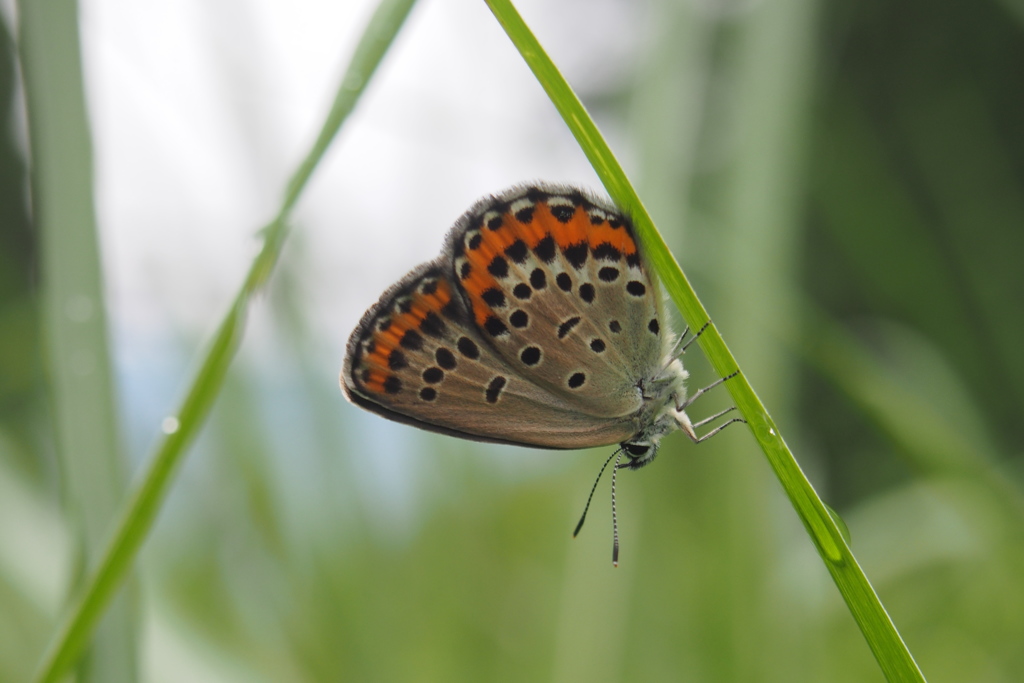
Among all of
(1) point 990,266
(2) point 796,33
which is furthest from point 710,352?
(1) point 990,266

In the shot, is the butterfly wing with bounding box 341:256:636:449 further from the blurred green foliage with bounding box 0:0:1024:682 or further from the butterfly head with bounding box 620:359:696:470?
the blurred green foliage with bounding box 0:0:1024:682

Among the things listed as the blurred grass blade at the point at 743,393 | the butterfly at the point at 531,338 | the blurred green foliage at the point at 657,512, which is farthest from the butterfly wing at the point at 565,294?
the blurred green foliage at the point at 657,512

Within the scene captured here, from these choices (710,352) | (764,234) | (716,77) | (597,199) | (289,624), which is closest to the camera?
(710,352)

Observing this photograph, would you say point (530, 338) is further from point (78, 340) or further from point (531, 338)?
point (78, 340)

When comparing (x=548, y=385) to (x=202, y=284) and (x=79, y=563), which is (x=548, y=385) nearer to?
(x=79, y=563)

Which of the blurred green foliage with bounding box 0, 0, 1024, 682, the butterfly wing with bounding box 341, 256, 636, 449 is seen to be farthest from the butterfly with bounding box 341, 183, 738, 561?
the blurred green foliage with bounding box 0, 0, 1024, 682

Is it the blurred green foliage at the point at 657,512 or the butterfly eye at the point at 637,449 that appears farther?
the blurred green foliage at the point at 657,512

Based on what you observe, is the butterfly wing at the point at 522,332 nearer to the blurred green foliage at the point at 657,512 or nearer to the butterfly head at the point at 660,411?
the butterfly head at the point at 660,411
